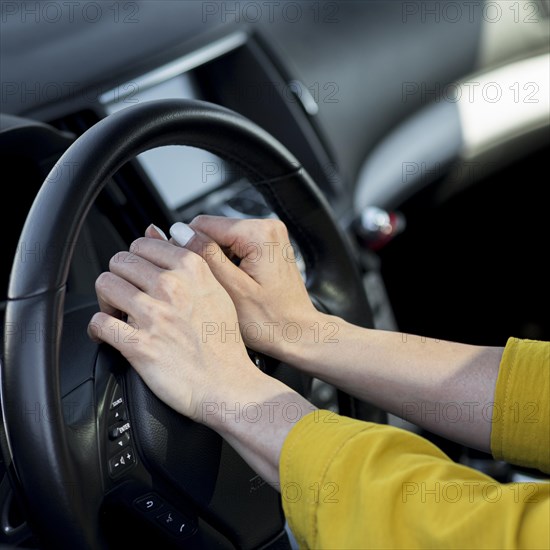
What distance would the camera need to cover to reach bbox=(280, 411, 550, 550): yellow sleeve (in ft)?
2.26

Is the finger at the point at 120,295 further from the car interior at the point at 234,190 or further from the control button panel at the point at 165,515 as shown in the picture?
the control button panel at the point at 165,515

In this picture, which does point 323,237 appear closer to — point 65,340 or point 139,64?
point 65,340

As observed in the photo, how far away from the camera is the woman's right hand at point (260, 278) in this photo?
3.03ft

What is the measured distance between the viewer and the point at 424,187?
1.75m

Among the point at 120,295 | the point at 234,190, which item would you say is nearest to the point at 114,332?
the point at 120,295

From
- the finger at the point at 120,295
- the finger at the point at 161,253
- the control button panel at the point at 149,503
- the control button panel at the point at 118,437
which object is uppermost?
the finger at the point at 161,253

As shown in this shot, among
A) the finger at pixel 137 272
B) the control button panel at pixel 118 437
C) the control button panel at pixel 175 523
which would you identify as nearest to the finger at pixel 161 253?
A: the finger at pixel 137 272

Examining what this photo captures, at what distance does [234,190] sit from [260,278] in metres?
0.57

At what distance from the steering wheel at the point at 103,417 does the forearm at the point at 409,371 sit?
5 centimetres

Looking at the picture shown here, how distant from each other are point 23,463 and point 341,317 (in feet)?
1.55

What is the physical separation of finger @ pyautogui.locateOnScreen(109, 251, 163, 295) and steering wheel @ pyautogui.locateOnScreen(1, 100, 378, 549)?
0.06m

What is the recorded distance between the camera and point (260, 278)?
3.17ft

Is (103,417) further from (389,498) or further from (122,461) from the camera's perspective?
(389,498)

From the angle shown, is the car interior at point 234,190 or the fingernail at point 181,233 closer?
the car interior at point 234,190
